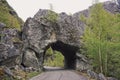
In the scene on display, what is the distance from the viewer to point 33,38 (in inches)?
1909

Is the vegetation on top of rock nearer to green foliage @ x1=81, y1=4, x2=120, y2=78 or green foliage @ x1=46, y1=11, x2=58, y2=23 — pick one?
green foliage @ x1=46, y1=11, x2=58, y2=23

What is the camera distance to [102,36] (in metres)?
38.6

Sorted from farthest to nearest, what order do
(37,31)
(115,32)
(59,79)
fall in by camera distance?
(37,31)
(115,32)
(59,79)

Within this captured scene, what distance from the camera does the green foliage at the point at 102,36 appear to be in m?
37.6

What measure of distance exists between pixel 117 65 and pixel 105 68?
1873 mm

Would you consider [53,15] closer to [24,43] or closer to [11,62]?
[24,43]

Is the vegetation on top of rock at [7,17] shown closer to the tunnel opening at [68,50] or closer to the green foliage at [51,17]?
the green foliage at [51,17]

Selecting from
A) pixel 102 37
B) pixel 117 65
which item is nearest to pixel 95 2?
pixel 102 37

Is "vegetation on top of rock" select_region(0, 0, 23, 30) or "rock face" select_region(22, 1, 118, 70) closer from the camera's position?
"vegetation on top of rock" select_region(0, 0, 23, 30)

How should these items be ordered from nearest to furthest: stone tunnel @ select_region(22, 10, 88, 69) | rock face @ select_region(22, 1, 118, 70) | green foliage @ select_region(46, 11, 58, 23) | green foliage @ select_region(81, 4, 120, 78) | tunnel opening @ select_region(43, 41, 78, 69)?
green foliage @ select_region(81, 4, 120, 78) → stone tunnel @ select_region(22, 10, 88, 69) → rock face @ select_region(22, 1, 118, 70) → green foliage @ select_region(46, 11, 58, 23) → tunnel opening @ select_region(43, 41, 78, 69)

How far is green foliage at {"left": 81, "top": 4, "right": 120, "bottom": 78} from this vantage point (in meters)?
37.6

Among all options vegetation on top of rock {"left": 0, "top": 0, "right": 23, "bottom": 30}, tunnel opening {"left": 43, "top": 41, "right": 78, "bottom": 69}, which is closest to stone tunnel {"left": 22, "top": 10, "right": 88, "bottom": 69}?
tunnel opening {"left": 43, "top": 41, "right": 78, "bottom": 69}

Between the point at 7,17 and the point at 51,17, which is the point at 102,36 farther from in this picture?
the point at 7,17

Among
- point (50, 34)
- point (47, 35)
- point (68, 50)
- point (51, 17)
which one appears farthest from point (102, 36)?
point (68, 50)
